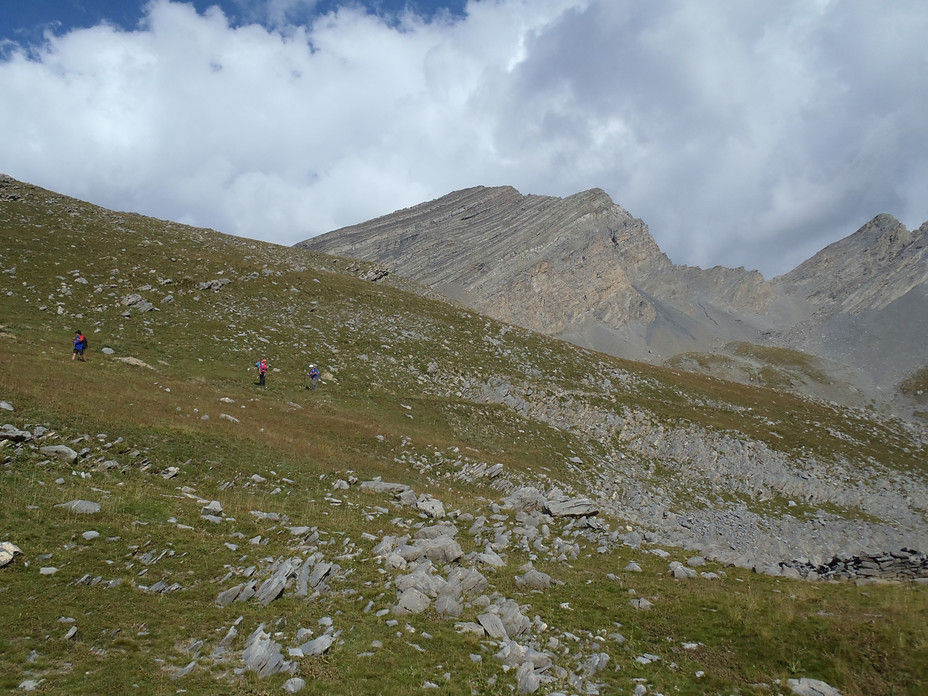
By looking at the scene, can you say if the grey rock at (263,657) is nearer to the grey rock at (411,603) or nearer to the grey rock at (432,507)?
the grey rock at (411,603)

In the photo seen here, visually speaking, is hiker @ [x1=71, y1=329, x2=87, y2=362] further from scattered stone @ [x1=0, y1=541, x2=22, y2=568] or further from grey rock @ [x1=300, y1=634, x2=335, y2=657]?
grey rock @ [x1=300, y1=634, x2=335, y2=657]

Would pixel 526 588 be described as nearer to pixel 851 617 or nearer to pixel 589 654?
pixel 589 654

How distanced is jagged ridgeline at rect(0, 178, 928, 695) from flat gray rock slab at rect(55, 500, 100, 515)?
5cm

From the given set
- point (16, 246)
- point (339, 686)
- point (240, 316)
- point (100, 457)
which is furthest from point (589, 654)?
point (16, 246)

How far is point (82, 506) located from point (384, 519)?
1003 centimetres

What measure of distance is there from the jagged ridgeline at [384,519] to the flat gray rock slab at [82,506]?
5 centimetres

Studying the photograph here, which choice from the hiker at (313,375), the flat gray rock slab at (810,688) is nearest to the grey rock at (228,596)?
the flat gray rock slab at (810,688)

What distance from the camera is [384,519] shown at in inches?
750

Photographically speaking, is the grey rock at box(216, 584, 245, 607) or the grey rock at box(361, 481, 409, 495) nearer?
the grey rock at box(216, 584, 245, 607)

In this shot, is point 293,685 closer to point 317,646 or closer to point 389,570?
point 317,646

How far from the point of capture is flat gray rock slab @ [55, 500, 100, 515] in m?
14.2

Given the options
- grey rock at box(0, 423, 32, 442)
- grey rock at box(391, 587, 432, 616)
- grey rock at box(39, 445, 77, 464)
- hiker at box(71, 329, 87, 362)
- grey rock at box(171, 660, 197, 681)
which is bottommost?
grey rock at box(171, 660, 197, 681)

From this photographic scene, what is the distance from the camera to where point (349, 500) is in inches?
821

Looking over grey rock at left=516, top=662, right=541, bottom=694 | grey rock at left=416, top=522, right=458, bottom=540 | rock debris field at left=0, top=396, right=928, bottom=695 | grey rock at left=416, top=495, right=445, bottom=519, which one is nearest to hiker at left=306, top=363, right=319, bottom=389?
rock debris field at left=0, top=396, right=928, bottom=695
